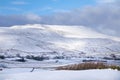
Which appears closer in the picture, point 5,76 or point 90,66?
point 5,76

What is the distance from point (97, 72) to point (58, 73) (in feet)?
4.84

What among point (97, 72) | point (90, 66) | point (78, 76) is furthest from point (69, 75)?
point (90, 66)

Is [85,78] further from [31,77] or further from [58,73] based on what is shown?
[31,77]

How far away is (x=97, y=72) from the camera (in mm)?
12469

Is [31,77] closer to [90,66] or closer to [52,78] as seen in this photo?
[52,78]

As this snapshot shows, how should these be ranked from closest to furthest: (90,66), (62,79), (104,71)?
(62,79) < (104,71) < (90,66)

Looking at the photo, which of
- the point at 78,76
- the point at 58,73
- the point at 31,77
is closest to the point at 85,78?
the point at 78,76

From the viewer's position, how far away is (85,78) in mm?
11953

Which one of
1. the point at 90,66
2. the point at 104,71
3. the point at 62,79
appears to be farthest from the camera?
the point at 90,66

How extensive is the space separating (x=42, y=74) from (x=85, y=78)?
164cm

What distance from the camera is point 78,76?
12.0m

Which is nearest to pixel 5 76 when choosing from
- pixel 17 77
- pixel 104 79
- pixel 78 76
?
pixel 17 77

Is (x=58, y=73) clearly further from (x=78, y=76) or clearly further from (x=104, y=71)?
(x=104, y=71)

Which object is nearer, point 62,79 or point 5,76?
point 62,79
